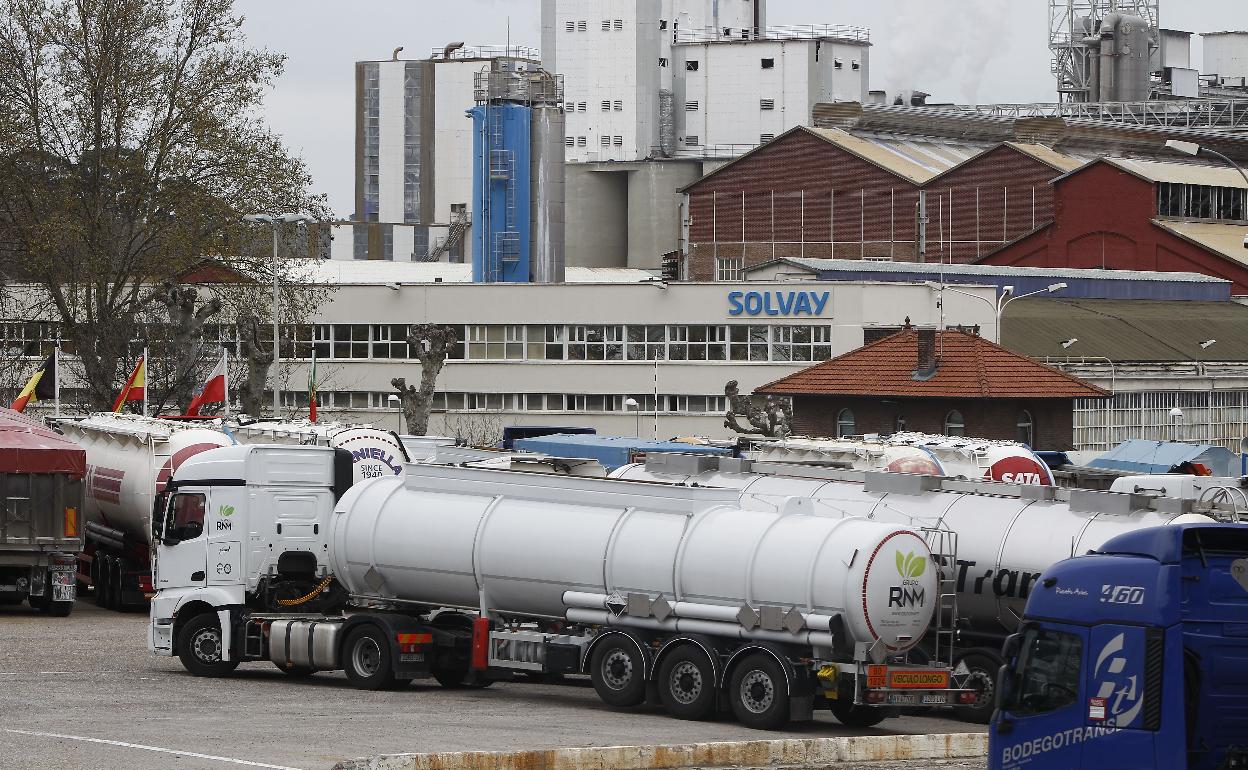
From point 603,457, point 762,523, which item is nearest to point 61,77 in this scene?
point 603,457

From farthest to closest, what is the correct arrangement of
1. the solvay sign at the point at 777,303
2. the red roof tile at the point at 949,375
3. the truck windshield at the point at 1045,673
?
the solvay sign at the point at 777,303, the red roof tile at the point at 949,375, the truck windshield at the point at 1045,673

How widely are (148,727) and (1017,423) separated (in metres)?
45.1

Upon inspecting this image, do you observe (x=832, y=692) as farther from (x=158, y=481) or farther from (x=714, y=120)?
(x=714, y=120)

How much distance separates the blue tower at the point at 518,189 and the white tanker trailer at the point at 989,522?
78026 mm

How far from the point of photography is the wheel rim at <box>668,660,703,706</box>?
23109 millimetres

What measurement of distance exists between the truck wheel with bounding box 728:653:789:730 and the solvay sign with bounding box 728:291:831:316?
5646cm

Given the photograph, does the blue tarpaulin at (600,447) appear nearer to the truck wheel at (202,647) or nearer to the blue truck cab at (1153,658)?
the truck wheel at (202,647)

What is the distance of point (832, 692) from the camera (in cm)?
2228

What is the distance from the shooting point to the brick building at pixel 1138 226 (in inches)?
3952

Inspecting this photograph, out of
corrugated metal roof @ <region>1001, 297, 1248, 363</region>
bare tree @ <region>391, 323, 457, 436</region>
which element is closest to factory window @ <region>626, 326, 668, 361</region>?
corrugated metal roof @ <region>1001, 297, 1248, 363</region>

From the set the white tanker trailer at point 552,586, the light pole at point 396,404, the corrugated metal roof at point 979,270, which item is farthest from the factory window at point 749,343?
the white tanker trailer at point 552,586

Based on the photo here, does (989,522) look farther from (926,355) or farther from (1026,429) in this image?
(1026,429)

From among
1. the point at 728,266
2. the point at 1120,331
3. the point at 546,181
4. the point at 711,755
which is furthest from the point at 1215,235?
the point at 711,755

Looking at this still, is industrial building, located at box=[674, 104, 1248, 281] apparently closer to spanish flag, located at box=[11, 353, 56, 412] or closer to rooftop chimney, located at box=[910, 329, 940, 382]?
rooftop chimney, located at box=[910, 329, 940, 382]
